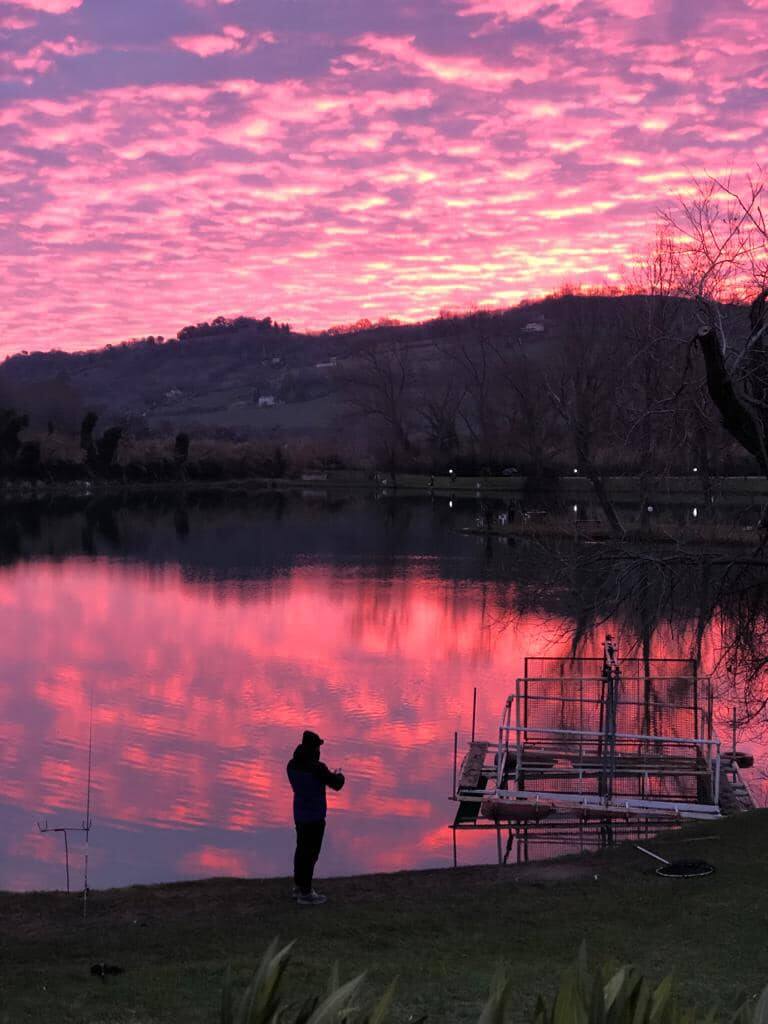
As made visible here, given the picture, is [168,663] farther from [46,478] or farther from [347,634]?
[46,478]

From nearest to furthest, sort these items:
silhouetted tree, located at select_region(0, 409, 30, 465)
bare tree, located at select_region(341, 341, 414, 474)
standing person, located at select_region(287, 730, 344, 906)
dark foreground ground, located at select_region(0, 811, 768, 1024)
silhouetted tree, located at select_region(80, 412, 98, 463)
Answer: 1. dark foreground ground, located at select_region(0, 811, 768, 1024)
2. standing person, located at select_region(287, 730, 344, 906)
3. silhouetted tree, located at select_region(0, 409, 30, 465)
4. bare tree, located at select_region(341, 341, 414, 474)
5. silhouetted tree, located at select_region(80, 412, 98, 463)

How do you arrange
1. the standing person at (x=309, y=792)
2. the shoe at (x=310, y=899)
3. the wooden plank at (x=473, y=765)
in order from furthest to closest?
1. the wooden plank at (x=473, y=765)
2. the shoe at (x=310, y=899)
3. the standing person at (x=309, y=792)

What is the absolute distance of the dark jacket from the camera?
12703mm

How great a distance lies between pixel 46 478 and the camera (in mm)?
116000

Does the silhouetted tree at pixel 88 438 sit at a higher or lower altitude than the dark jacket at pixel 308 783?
higher

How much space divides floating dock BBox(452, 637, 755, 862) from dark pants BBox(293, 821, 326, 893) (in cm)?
505

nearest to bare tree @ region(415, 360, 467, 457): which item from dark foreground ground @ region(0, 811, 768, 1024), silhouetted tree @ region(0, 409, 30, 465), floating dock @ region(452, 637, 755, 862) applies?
silhouetted tree @ region(0, 409, 30, 465)

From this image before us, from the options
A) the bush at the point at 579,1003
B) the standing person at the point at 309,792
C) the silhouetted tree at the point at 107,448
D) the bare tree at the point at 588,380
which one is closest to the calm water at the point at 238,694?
the standing person at the point at 309,792

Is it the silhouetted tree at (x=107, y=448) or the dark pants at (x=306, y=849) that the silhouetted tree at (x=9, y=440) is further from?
the dark pants at (x=306, y=849)

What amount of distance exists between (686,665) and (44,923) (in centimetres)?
1944

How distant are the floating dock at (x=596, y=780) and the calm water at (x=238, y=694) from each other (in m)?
0.67

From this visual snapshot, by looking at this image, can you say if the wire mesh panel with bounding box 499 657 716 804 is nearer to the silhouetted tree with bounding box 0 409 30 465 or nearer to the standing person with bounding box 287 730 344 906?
the standing person with bounding box 287 730 344 906

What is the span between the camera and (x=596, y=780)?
21.0 metres

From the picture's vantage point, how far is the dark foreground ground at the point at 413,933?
9188mm
